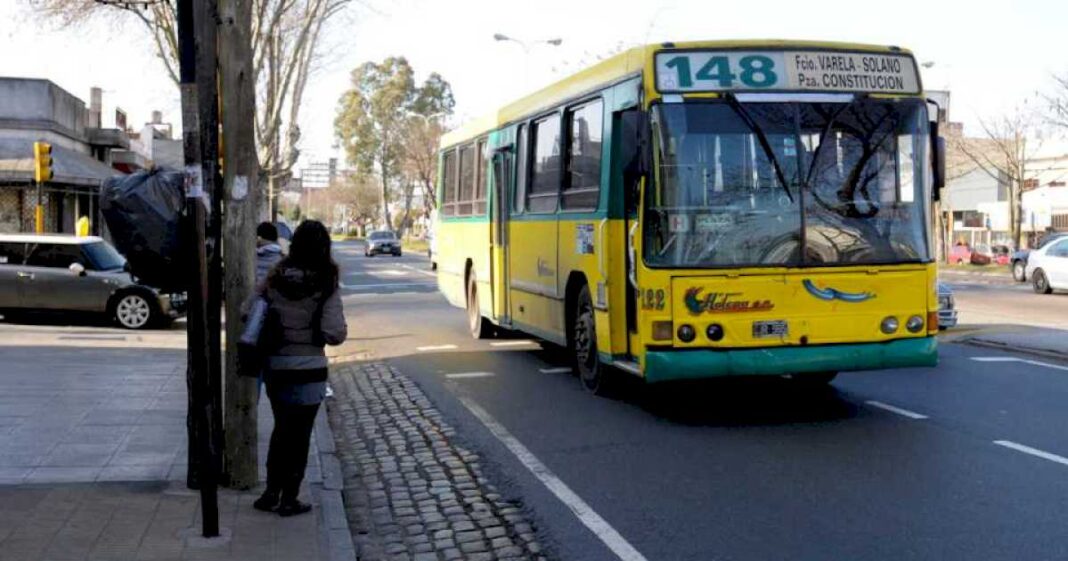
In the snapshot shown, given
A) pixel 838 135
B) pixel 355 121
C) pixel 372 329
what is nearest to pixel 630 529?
pixel 838 135

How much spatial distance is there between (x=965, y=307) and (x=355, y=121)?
7225 cm

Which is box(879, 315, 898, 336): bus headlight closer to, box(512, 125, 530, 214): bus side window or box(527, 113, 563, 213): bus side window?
box(527, 113, 563, 213): bus side window

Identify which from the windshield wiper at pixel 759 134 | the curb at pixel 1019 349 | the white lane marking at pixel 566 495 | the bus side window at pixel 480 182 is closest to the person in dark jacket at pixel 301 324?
the white lane marking at pixel 566 495

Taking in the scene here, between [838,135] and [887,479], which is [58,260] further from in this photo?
[887,479]

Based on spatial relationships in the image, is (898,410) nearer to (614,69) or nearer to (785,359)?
(785,359)

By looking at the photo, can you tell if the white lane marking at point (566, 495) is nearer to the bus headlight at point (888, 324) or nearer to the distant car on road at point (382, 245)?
the bus headlight at point (888, 324)

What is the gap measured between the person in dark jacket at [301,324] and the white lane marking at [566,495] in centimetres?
179

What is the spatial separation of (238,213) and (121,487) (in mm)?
1917

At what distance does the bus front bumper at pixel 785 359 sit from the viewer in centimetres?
991

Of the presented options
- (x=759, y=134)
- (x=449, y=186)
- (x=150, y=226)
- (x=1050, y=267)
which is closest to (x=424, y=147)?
(x=1050, y=267)

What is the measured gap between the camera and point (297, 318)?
22.0 ft

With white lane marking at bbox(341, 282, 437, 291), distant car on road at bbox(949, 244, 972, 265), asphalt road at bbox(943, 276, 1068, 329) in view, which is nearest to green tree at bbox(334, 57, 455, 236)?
distant car on road at bbox(949, 244, 972, 265)

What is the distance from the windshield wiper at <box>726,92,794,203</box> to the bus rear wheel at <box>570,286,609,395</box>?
2378 mm

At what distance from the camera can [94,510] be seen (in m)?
6.91
